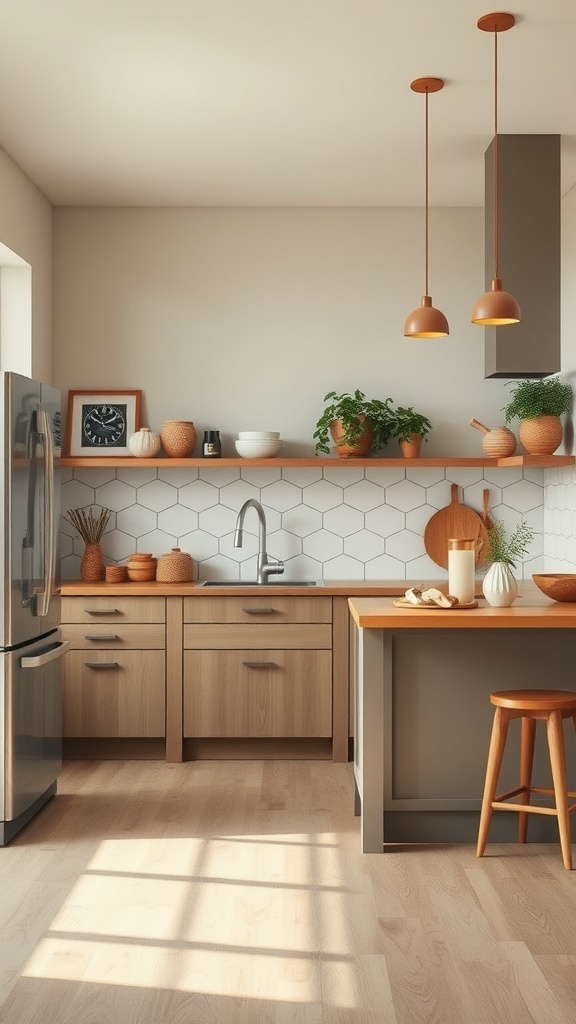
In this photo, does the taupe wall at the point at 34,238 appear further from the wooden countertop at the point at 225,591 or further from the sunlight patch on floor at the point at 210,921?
the sunlight patch on floor at the point at 210,921

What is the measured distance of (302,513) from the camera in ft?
17.8

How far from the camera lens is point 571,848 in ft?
11.8

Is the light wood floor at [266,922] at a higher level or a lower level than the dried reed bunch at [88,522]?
lower

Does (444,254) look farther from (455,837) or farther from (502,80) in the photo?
(455,837)

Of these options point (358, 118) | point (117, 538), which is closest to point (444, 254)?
point (358, 118)

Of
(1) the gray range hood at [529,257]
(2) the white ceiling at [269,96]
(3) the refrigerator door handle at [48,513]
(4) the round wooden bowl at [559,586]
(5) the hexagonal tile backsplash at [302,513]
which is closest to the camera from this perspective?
(2) the white ceiling at [269,96]

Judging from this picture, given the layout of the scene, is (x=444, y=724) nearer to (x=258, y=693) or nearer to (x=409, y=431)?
(x=258, y=693)

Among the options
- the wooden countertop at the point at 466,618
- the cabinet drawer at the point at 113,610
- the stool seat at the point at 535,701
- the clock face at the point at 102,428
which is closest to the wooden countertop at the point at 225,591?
the cabinet drawer at the point at 113,610

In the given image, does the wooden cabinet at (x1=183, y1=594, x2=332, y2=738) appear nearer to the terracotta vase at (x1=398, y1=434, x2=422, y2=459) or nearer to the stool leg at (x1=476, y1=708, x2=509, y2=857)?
the terracotta vase at (x1=398, y1=434, x2=422, y2=459)

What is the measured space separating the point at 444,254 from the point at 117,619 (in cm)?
256

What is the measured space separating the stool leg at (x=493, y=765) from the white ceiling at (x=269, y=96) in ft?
7.50

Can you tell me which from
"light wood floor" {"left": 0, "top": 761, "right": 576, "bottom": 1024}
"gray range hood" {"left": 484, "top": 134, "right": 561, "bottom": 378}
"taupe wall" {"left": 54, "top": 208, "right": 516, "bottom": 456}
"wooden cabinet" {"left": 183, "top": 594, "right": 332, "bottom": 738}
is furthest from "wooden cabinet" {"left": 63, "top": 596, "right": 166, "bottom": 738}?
"gray range hood" {"left": 484, "top": 134, "right": 561, "bottom": 378}

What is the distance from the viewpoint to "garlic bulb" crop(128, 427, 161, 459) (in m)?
5.18

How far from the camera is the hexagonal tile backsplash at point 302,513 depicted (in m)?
5.43
